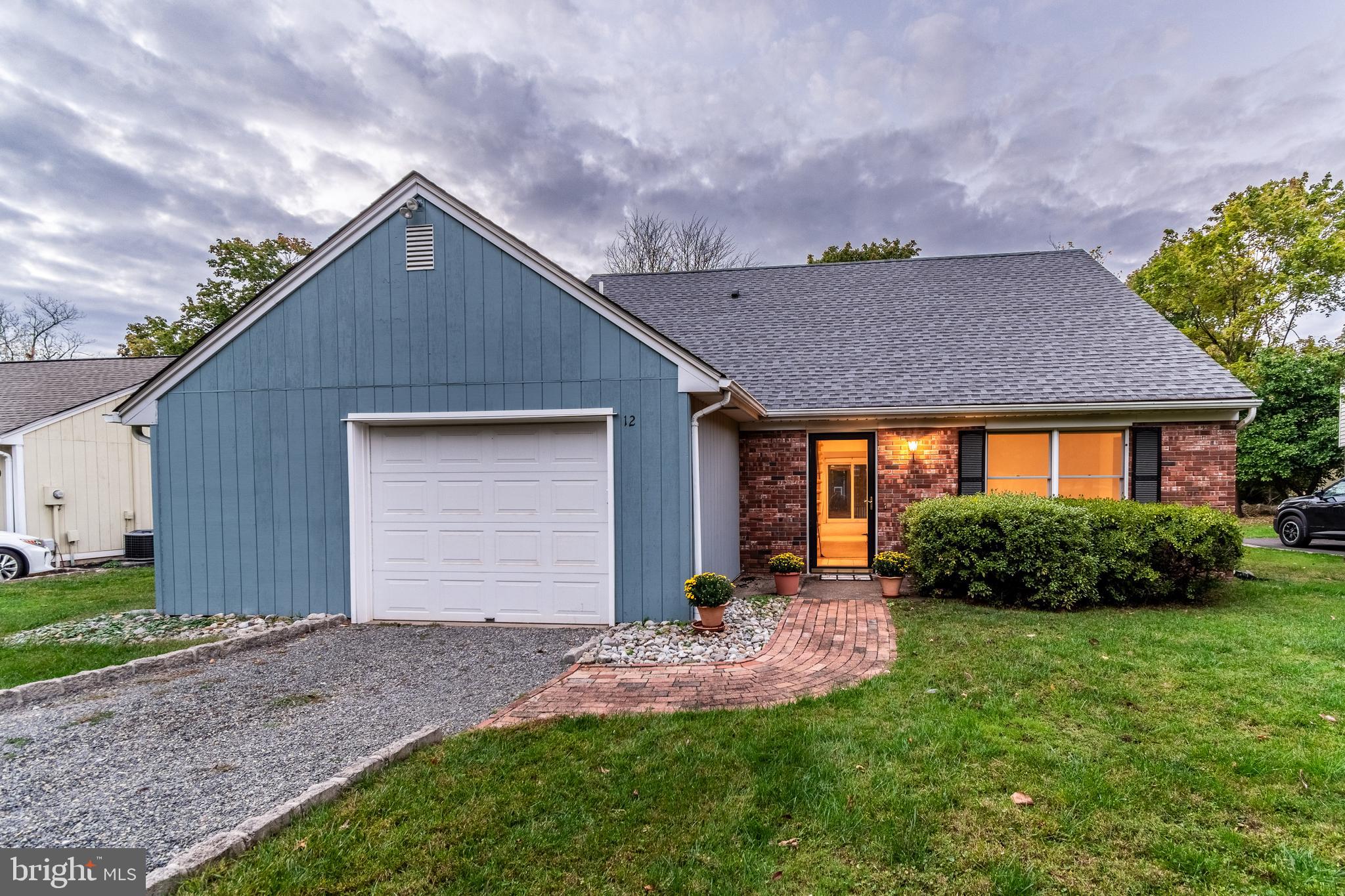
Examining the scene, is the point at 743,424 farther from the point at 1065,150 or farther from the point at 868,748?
the point at 1065,150

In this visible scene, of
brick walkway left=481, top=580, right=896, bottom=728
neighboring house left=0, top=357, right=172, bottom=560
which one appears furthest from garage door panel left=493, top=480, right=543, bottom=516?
neighboring house left=0, top=357, right=172, bottom=560

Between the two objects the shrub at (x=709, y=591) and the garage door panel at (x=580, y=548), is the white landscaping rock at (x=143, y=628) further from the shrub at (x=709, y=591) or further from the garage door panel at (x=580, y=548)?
the shrub at (x=709, y=591)

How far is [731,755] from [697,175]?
58.4 ft

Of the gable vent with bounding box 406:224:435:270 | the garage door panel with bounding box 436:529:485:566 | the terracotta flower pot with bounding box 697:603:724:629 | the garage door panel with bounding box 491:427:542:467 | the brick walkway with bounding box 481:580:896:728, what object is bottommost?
the brick walkway with bounding box 481:580:896:728

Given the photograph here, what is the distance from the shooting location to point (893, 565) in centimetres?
764

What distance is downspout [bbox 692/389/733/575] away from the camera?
244 inches

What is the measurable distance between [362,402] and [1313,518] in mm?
16919

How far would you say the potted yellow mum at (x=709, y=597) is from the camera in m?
5.70

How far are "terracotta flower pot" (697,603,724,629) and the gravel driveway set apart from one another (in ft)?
4.14

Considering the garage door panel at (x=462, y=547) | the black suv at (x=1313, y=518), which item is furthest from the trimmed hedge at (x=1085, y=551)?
the black suv at (x=1313, y=518)

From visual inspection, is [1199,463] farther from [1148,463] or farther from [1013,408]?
[1013,408]

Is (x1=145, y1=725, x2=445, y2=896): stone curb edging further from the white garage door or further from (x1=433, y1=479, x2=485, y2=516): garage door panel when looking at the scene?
(x1=433, y1=479, x2=485, y2=516): garage door panel

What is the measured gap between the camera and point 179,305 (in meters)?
22.6

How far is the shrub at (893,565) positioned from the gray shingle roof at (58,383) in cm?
Result: 1647
